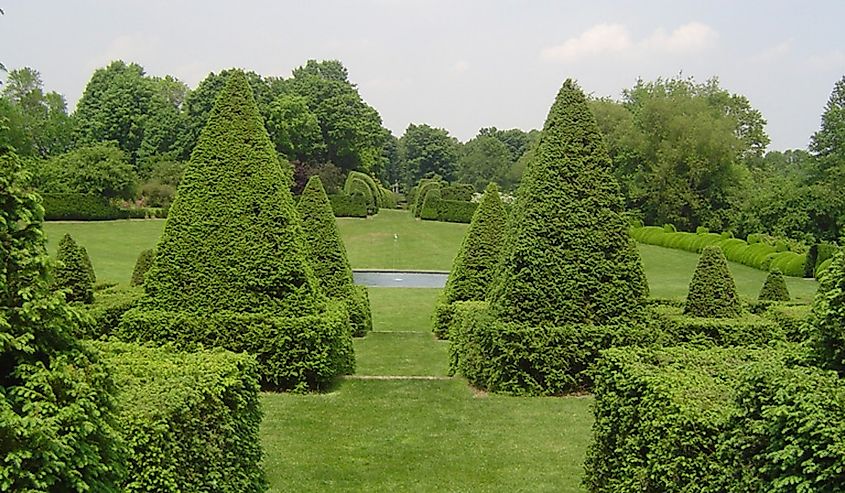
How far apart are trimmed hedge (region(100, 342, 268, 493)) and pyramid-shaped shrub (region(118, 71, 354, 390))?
3.61m

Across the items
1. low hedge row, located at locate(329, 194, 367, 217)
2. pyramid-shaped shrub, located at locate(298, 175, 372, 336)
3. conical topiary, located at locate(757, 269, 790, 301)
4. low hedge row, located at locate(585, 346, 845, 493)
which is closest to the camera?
low hedge row, located at locate(585, 346, 845, 493)

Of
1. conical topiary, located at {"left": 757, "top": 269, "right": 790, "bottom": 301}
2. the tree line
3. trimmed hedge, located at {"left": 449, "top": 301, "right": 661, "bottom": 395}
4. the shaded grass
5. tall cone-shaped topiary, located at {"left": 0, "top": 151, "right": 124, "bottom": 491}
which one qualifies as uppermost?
the tree line

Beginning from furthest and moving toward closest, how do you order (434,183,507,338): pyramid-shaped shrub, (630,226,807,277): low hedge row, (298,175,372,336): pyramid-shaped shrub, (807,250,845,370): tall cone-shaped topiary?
1. (630,226,807,277): low hedge row
2. (434,183,507,338): pyramid-shaped shrub
3. (298,175,372,336): pyramid-shaped shrub
4. (807,250,845,370): tall cone-shaped topiary

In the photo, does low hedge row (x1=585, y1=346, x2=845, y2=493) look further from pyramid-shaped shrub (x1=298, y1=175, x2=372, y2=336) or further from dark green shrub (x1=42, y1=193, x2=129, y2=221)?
dark green shrub (x1=42, y1=193, x2=129, y2=221)

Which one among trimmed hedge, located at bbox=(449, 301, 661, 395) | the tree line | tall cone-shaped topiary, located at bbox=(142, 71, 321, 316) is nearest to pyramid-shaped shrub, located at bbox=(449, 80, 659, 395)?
trimmed hedge, located at bbox=(449, 301, 661, 395)

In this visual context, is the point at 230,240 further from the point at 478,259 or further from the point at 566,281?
the point at 478,259

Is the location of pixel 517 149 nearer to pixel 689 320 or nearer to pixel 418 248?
pixel 418 248

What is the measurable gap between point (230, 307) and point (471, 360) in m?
3.88

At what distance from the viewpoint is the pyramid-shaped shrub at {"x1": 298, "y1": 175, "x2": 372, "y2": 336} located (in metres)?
17.7

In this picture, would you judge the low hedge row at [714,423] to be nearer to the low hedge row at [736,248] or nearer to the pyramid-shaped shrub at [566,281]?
the pyramid-shaped shrub at [566,281]

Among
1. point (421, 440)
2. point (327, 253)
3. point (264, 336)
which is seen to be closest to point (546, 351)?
point (421, 440)

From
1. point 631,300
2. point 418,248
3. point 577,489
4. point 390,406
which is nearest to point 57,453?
point 577,489

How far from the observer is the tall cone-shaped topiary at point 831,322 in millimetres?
4352

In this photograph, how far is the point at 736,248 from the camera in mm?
39281
